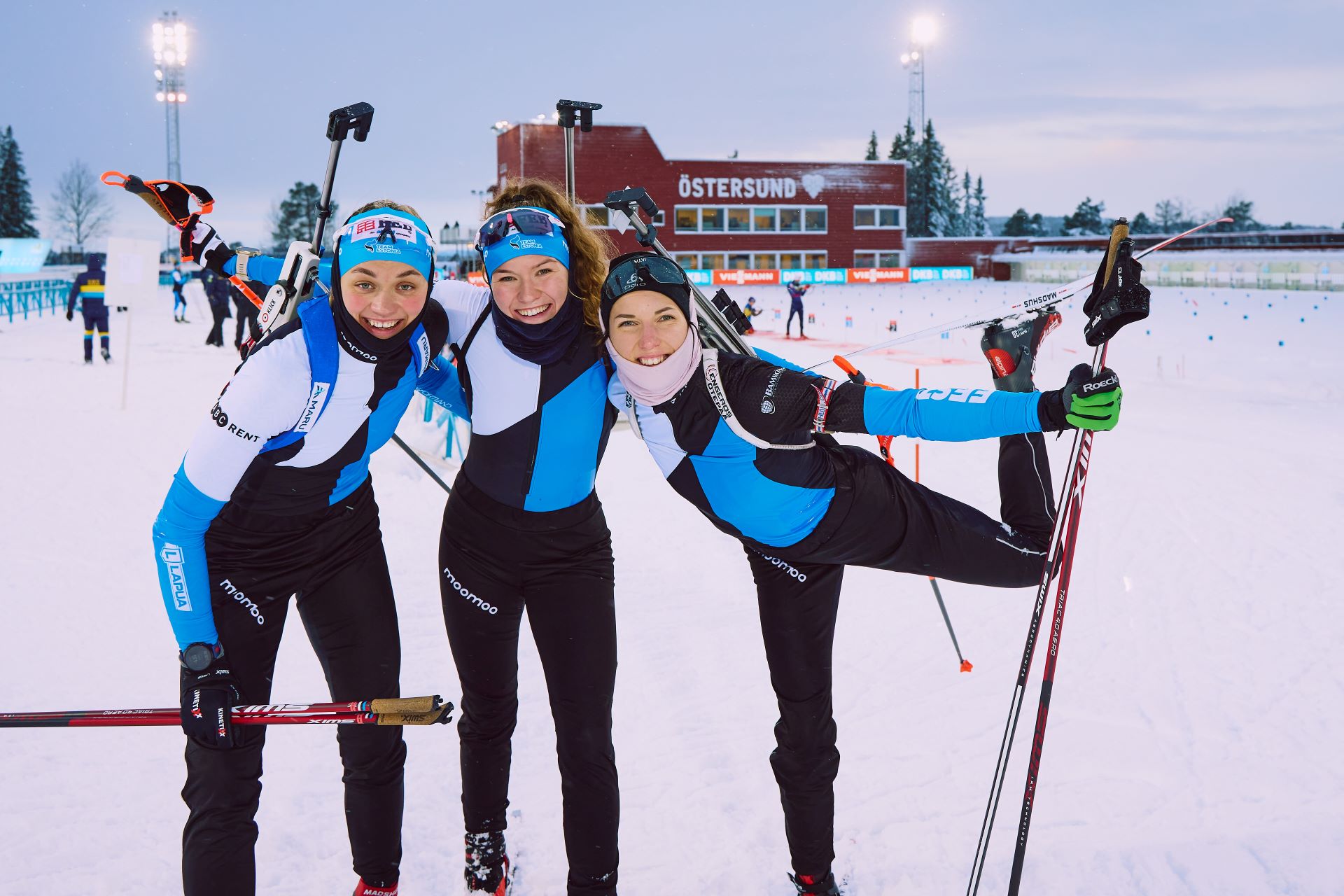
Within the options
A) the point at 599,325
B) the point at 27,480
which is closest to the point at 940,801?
the point at 599,325

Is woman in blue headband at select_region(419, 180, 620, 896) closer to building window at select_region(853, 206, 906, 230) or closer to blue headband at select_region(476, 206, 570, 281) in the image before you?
blue headband at select_region(476, 206, 570, 281)

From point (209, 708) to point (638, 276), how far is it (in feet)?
5.63

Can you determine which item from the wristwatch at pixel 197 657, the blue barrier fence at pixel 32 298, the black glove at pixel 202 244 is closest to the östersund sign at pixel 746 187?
the blue barrier fence at pixel 32 298

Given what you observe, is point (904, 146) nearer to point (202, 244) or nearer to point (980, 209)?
point (980, 209)

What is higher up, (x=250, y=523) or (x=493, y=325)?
(x=493, y=325)

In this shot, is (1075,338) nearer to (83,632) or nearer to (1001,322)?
(1001,322)

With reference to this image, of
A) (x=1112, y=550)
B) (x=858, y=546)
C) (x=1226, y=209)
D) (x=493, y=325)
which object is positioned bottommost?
(x=1112, y=550)

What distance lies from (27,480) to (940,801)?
8155 millimetres

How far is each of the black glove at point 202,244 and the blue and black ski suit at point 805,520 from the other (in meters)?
1.76

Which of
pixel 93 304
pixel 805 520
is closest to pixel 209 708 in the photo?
pixel 805 520

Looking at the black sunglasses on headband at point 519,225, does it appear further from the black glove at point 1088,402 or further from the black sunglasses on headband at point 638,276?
the black glove at point 1088,402

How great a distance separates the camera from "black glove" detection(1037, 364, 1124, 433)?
240 centimetres

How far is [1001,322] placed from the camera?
3451 mm

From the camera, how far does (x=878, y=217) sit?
48.5m
